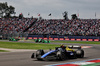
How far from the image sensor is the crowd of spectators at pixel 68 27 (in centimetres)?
5769

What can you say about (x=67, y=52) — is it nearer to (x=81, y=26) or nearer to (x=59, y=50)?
(x=59, y=50)

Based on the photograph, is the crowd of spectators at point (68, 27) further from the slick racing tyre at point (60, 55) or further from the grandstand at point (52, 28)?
the slick racing tyre at point (60, 55)

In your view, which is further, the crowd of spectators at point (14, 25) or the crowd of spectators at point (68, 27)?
the crowd of spectators at point (14, 25)

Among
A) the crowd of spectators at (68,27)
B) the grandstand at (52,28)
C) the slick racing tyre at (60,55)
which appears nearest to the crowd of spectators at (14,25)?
the grandstand at (52,28)

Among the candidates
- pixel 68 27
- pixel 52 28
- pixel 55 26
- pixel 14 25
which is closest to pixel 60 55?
pixel 68 27

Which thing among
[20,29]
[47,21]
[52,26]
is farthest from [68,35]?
[20,29]

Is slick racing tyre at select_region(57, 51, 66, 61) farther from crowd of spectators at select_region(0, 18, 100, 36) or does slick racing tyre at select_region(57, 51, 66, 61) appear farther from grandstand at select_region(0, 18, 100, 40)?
crowd of spectators at select_region(0, 18, 100, 36)

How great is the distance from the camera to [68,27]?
62719 mm

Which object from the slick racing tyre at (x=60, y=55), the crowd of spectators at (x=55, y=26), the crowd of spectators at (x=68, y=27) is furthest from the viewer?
the crowd of spectators at (x=55, y=26)

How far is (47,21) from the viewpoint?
2758 inches

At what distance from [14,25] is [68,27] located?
19.5 meters

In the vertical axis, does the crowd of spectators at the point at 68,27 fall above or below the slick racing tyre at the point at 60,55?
above

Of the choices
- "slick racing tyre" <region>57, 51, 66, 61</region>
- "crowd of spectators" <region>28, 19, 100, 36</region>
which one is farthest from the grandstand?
"slick racing tyre" <region>57, 51, 66, 61</region>

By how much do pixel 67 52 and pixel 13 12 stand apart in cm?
11099
